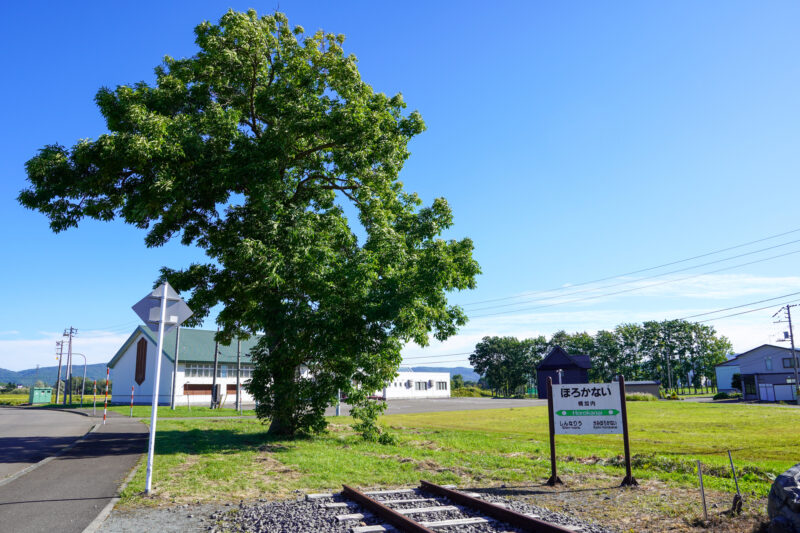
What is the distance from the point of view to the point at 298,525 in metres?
6.75

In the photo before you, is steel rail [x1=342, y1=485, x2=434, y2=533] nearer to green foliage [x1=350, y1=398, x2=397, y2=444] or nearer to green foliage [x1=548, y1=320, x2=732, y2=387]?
green foliage [x1=350, y1=398, x2=397, y2=444]

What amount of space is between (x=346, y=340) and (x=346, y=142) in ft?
22.0

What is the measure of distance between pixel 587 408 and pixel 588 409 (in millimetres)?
28

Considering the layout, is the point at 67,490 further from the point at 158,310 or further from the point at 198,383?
the point at 198,383

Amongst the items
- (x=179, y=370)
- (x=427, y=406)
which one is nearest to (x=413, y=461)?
(x=427, y=406)

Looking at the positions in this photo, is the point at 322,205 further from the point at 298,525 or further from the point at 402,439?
the point at 298,525

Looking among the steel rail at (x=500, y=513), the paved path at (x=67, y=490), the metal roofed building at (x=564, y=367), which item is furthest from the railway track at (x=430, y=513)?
the metal roofed building at (x=564, y=367)

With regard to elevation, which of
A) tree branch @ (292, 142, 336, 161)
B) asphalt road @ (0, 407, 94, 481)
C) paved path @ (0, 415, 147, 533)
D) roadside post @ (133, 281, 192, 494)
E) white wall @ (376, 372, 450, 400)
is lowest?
white wall @ (376, 372, 450, 400)

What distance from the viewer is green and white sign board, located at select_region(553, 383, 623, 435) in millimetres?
10430

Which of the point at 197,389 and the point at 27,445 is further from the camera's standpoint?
the point at 197,389

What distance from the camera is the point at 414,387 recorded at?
87375mm

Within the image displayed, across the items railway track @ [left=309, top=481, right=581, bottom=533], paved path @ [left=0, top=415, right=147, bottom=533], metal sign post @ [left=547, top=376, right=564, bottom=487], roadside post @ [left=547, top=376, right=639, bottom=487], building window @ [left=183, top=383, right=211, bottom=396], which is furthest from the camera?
building window @ [left=183, top=383, right=211, bottom=396]

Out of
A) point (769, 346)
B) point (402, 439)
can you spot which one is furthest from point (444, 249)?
point (769, 346)

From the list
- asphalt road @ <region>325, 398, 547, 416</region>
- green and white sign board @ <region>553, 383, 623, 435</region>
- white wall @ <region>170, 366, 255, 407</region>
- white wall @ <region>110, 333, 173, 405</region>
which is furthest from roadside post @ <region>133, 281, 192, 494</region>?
white wall @ <region>110, 333, 173, 405</region>
